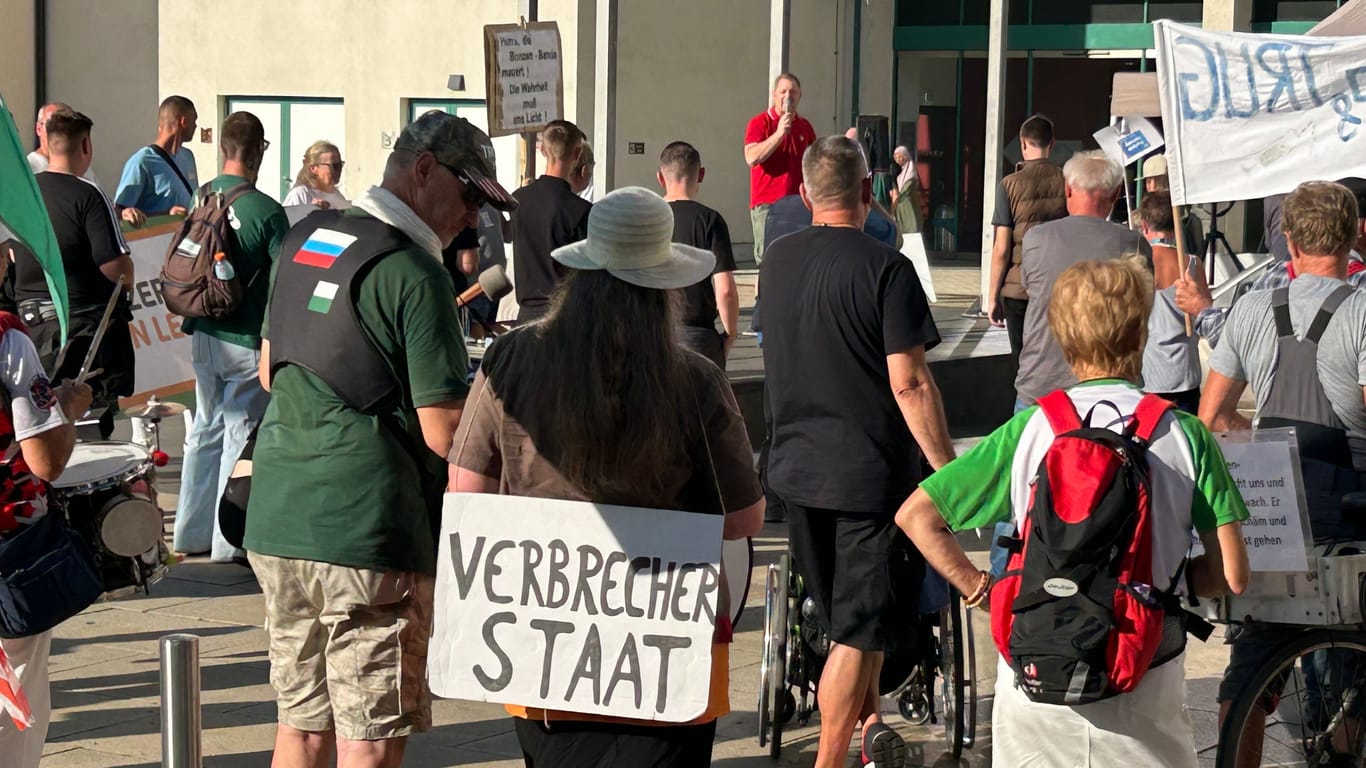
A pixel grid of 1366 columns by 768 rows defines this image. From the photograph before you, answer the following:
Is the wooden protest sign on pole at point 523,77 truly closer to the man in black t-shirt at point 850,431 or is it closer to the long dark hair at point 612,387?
the man in black t-shirt at point 850,431

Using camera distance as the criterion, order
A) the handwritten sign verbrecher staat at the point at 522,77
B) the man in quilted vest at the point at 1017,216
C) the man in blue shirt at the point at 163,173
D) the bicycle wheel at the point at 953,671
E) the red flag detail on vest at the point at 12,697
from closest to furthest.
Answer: the red flag detail on vest at the point at 12,697, the bicycle wheel at the point at 953,671, the man in quilted vest at the point at 1017,216, the man in blue shirt at the point at 163,173, the handwritten sign verbrecher staat at the point at 522,77

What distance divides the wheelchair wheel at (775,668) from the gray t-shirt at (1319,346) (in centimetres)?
160

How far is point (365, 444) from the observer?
425cm

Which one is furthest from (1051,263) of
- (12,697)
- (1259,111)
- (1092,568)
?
(12,697)

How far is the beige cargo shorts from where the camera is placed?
14.0 ft

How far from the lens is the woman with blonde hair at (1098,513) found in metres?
3.79

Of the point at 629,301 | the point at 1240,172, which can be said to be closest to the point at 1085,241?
the point at 1240,172

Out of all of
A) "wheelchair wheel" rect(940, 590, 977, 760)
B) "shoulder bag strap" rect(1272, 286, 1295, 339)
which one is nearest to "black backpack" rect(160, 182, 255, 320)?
→ "wheelchair wheel" rect(940, 590, 977, 760)

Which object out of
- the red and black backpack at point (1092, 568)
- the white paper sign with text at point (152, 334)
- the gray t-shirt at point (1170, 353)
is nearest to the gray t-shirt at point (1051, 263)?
the gray t-shirt at point (1170, 353)

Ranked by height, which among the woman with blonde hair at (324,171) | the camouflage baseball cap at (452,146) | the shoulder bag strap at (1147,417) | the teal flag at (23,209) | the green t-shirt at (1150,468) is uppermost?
the woman with blonde hair at (324,171)

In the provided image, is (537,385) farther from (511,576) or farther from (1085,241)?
(1085,241)

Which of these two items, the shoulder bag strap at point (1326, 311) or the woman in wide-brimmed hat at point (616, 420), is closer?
the woman in wide-brimmed hat at point (616, 420)

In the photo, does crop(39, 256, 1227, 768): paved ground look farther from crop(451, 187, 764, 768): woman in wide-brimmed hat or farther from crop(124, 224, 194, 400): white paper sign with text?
crop(451, 187, 764, 768): woman in wide-brimmed hat

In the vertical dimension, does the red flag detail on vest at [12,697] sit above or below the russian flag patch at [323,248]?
below
